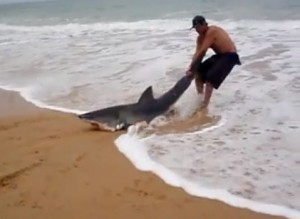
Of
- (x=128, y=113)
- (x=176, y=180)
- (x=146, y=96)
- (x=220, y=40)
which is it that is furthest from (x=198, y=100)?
(x=176, y=180)

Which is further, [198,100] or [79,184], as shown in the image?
[198,100]

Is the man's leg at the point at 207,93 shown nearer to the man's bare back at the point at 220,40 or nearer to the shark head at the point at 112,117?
the man's bare back at the point at 220,40

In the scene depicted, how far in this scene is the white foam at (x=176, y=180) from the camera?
3954 millimetres

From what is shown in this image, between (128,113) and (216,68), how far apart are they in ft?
5.86

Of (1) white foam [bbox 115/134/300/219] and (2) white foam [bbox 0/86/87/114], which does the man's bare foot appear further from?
(1) white foam [bbox 115/134/300/219]

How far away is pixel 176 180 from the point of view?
4559mm

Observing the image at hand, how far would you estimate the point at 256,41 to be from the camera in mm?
13414

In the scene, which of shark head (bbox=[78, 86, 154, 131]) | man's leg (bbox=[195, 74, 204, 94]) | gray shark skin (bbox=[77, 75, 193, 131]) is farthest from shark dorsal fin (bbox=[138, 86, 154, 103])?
man's leg (bbox=[195, 74, 204, 94])

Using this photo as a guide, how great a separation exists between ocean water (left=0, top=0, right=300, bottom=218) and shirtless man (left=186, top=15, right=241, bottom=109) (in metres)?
0.29

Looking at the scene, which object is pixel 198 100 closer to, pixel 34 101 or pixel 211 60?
pixel 211 60

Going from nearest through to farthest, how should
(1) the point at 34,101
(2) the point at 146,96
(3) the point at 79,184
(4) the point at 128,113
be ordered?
1. (3) the point at 79,184
2. (4) the point at 128,113
3. (2) the point at 146,96
4. (1) the point at 34,101

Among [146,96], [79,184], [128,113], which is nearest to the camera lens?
[79,184]

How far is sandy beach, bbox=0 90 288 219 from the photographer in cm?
394

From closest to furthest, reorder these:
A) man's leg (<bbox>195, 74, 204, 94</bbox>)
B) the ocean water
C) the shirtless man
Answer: the ocean water
the shirtless man
man's leg (<bbox>195, 74, 204, 94</bbox>)
